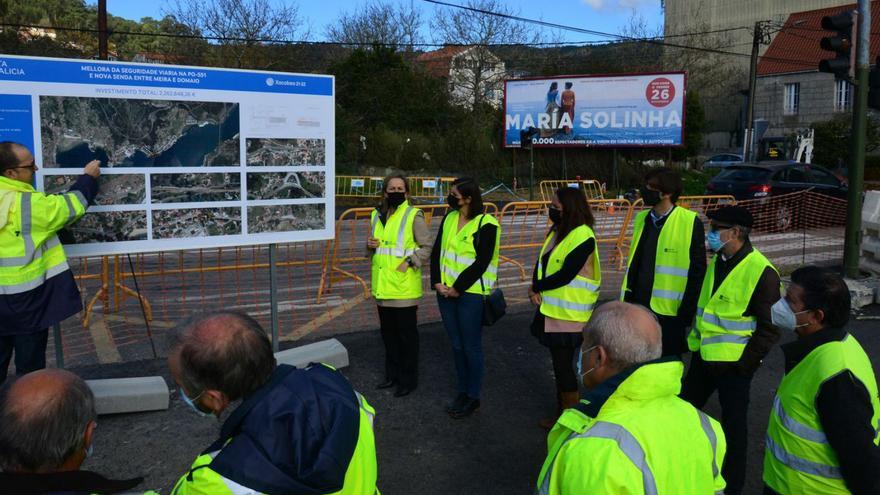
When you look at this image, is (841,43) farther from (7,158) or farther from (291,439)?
(291,439)

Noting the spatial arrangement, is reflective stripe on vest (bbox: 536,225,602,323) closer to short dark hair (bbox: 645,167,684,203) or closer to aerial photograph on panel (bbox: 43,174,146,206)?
short dark hair (bbox: 645,167,684,203)

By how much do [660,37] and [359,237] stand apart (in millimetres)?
40485

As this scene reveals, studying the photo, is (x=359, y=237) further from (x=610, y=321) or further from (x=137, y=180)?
(x=610, y=321)

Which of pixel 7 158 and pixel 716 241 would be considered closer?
pixel 716 241

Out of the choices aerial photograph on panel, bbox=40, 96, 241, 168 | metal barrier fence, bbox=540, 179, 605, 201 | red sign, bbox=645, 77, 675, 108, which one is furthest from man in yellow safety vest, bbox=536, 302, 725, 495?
red sign, bbox=645, 77, 675, 108

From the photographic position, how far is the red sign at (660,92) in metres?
27.5

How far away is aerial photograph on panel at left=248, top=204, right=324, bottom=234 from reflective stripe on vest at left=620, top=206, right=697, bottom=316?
2614mm

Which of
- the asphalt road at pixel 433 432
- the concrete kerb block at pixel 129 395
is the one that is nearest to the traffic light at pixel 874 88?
the asphalt road at pixel 433 432

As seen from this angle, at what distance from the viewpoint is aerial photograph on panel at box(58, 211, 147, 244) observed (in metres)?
4.70

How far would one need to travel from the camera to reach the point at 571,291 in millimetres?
4668

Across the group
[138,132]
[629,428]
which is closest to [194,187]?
[138,132]

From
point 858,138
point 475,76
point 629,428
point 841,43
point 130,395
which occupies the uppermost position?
point 475,76

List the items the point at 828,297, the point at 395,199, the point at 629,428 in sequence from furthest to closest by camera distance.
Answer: the point at 395,199, the point at 828,297, the point at 629,428

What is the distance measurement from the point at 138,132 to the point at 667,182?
3.50 m
